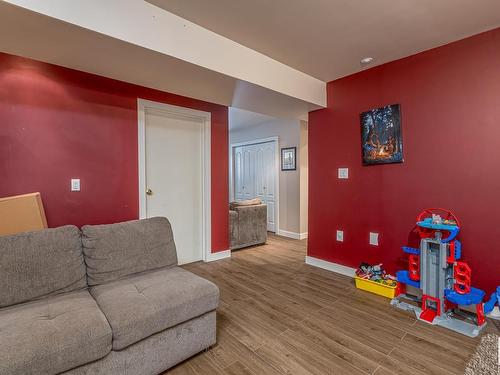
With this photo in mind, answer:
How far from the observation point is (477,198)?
227 cm

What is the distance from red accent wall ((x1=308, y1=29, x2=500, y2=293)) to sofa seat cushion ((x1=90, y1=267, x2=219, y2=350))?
2062 millimetres

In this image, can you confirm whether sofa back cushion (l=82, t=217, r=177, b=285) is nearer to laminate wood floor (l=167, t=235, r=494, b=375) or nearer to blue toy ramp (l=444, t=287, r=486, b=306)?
laminate wood floor (l=167, t=235, r=494, b=375)

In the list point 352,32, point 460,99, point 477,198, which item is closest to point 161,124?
point 352,32

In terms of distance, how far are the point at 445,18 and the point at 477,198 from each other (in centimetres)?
150

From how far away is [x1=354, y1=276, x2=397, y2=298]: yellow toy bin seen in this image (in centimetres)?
256

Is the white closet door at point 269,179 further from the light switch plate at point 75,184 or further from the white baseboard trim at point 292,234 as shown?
the light switch plate at point 75,184

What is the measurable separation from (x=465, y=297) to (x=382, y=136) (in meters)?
1.64

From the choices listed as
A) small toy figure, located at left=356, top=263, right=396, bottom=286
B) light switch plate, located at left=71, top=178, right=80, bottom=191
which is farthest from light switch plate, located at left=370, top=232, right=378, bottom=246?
light switch plate, located at left=71, top=178, right=80, bottom=191

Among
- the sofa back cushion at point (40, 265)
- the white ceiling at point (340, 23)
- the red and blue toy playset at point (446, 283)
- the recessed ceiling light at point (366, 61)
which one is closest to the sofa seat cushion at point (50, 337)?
the sofa back cushion at point (40, 265)

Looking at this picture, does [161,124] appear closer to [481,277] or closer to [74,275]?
[74,275]

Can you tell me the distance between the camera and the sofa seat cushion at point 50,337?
1112mm

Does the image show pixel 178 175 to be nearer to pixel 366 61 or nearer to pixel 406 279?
pixel 366 61

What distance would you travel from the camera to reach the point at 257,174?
611 centimetres

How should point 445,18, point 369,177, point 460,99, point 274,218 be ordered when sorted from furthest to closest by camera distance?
point 274,218, point 369,177, point 460,99, point 445,18
